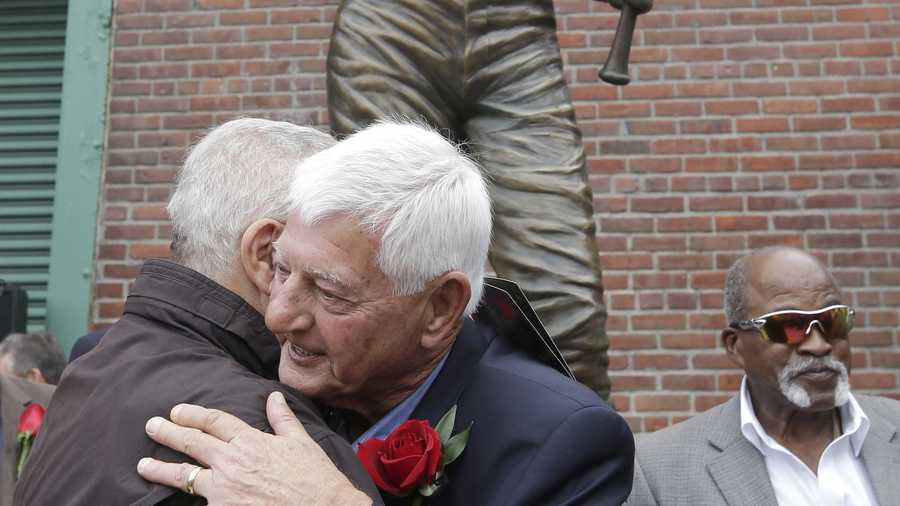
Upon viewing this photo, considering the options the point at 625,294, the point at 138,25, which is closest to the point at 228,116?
the point at 138,25

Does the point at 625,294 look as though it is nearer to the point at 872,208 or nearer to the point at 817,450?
the point at 872,208

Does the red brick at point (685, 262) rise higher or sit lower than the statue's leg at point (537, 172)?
lower

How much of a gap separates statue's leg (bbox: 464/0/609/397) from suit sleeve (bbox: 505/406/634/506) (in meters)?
0.83

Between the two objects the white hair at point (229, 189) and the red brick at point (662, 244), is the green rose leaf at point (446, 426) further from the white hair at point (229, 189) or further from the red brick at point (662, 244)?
the red brick at point (662, 244)

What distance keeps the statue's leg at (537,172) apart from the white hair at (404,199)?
2.80 feet

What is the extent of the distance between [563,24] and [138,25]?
2.11 metres

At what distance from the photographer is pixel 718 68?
5094mm

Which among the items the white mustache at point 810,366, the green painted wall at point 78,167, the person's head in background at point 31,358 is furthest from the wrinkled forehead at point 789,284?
the green painted wall at point 78,167

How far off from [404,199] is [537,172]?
3.57ft

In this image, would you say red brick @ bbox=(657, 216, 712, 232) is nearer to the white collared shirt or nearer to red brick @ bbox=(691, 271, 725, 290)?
red brick @ bbox=(691, 271, 725, 290)

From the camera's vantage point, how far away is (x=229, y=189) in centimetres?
178

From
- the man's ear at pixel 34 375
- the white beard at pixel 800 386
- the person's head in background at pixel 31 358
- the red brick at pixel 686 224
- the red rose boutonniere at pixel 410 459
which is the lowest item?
the man's ear at pixel 34 375

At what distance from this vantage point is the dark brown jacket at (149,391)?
1368mm

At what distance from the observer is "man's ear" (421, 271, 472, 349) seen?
1650 millimetres
